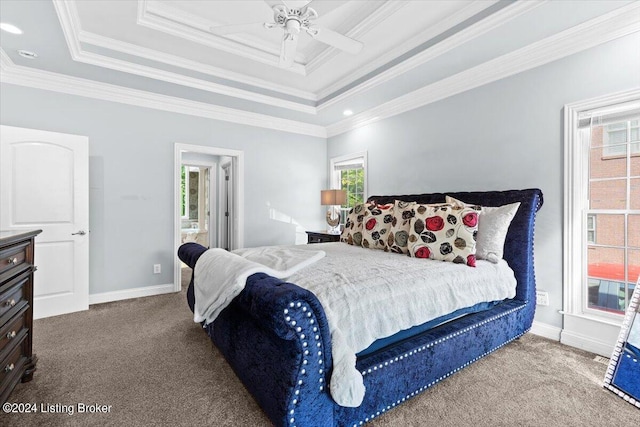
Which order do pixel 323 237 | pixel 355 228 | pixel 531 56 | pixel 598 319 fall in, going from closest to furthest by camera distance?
pixel 598 319
pixel 531 56
pixel 355 228
pixel 323 237

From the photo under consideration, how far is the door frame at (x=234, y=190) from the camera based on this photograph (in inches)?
152

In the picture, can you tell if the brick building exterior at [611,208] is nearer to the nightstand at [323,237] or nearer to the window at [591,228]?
the window at [591,228]

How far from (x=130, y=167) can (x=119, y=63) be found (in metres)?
1.17

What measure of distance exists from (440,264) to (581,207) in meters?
1.34

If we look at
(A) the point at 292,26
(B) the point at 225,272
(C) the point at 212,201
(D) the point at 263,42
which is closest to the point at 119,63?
(D) the point at 263,42

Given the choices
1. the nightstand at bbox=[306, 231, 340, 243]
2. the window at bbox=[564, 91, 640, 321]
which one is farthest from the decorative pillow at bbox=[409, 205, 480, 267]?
the nightstand at bbox=[306, 231, 340, 243]

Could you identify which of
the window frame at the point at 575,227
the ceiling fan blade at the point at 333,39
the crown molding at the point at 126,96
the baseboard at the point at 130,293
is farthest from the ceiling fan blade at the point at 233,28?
the baseboard at the point at 130,293

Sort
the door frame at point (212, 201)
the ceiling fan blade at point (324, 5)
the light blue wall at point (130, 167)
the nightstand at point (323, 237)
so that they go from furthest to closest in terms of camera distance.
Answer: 1. the door frame at point (212, 201)
2. the nightstand at point (323, 237)
3. the light blue wall at point (130, 167)
4. the ceiling fan blade at point (324, 5)

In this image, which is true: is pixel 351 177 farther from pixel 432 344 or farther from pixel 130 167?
pixel 432 344

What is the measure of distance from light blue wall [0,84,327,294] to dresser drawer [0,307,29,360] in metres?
1.81

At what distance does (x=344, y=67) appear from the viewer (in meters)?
3.36

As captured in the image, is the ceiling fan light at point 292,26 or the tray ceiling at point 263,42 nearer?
the ceiling fan light at point 292,26

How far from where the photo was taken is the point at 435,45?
105 inches

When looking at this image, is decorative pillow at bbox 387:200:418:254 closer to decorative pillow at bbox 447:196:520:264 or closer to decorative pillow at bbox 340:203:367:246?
decorative pillow at bbox 340:203:367:246
